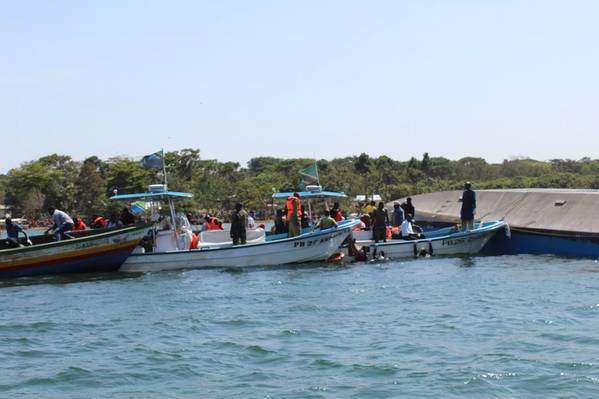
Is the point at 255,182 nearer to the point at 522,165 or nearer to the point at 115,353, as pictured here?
the point at 522,165

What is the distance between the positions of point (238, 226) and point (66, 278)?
5.34m

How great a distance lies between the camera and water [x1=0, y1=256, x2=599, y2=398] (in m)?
12.8

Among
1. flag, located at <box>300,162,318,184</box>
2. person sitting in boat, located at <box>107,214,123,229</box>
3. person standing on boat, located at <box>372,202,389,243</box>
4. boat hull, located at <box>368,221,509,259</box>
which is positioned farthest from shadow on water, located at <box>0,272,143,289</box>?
boat hull, located at <box>368,221,509,259</box>

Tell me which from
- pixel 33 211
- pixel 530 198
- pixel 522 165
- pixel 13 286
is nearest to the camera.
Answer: pixel 13 286

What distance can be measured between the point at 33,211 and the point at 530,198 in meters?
83.2

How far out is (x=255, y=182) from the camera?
11988 centimetres

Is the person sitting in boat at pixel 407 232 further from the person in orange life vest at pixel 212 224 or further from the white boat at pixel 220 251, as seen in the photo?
the person in orange life vest at pixel 212 224

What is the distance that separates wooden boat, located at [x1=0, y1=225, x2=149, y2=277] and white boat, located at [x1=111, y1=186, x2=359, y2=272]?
0.56 m

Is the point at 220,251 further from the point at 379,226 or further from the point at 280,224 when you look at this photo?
the point at 379,226

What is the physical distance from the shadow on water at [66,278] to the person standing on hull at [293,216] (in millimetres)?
5001

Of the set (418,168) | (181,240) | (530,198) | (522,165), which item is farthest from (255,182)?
(181,240)

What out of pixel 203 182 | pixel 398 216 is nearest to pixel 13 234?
pixel 398 216

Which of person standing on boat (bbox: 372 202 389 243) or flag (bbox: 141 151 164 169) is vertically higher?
flag (bbox: 141 151 164 169)

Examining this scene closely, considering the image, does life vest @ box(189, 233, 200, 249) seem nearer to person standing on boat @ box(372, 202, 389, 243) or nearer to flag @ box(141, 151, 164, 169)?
flag @ box(141, 151, 164, 169)
